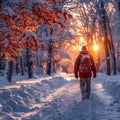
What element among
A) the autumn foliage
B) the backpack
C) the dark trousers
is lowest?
the dark trousers

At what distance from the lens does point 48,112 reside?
987 cm

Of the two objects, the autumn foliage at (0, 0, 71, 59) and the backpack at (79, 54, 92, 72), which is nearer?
the autumn foliage at (0, 0, 71, 59)

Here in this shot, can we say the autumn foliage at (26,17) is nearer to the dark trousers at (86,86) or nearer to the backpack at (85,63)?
the backpack at (85,63)

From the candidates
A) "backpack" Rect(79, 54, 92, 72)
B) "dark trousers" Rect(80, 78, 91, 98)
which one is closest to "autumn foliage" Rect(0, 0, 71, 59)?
"backpack" Rect(79, 54, 92, 72)

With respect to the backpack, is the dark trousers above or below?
below

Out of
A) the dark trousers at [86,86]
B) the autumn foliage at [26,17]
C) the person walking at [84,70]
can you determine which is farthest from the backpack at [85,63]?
the autumn foliage at [26,17]

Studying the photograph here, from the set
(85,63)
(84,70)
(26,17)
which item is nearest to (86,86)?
(84,70)

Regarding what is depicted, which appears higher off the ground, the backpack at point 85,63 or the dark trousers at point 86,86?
the backpack at point 85,63

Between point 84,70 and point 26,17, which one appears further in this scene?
point 84,70

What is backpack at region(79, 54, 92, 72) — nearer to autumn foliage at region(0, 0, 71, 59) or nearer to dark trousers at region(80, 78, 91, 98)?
dark trousers at region(80, 78, 91, 98)

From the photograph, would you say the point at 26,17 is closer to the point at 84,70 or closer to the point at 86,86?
the point at 84,70

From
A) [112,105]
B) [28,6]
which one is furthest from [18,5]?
[112,105]

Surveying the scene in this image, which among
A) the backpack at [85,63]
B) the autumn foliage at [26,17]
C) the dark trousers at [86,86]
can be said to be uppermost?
the autumn foliage at [26,17]

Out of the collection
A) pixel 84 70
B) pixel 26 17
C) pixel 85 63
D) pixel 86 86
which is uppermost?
pixel 26 17
